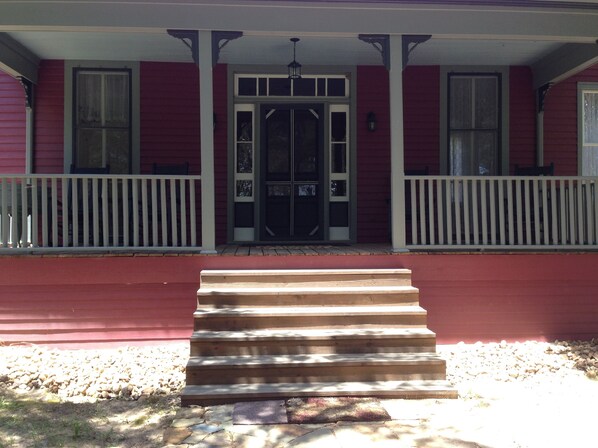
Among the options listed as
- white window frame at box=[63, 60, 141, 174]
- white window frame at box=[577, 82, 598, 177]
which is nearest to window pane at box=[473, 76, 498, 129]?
white window frame at box=[577, 82, 598, 177]

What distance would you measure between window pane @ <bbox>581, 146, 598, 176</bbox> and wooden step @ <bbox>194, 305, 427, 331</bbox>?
4535 mm

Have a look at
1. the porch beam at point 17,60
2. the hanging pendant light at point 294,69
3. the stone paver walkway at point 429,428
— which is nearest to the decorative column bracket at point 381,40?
the hanging pendant light at point 294,69

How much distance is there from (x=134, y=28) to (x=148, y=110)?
75.9 inches

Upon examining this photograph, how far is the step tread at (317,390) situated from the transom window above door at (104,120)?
4.14 metres

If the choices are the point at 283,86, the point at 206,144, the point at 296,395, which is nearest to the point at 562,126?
the point at 283,86

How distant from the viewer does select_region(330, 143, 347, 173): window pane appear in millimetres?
7406

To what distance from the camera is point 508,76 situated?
751 centimetres

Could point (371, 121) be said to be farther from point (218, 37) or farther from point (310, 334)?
point (310, 334)

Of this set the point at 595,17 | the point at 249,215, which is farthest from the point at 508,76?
the point at 249,215

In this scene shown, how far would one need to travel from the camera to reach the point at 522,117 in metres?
7.55

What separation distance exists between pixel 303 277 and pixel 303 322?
1.88 feet

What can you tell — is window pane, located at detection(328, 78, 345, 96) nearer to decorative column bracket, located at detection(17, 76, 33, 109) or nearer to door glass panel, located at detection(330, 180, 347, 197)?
door glass panel, located at detection(330, 180, 347, 197)

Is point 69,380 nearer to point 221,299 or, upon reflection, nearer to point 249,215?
point 221,299

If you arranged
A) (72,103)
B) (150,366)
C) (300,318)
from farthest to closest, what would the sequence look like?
(72,103) → (150,366) → (300,318)
